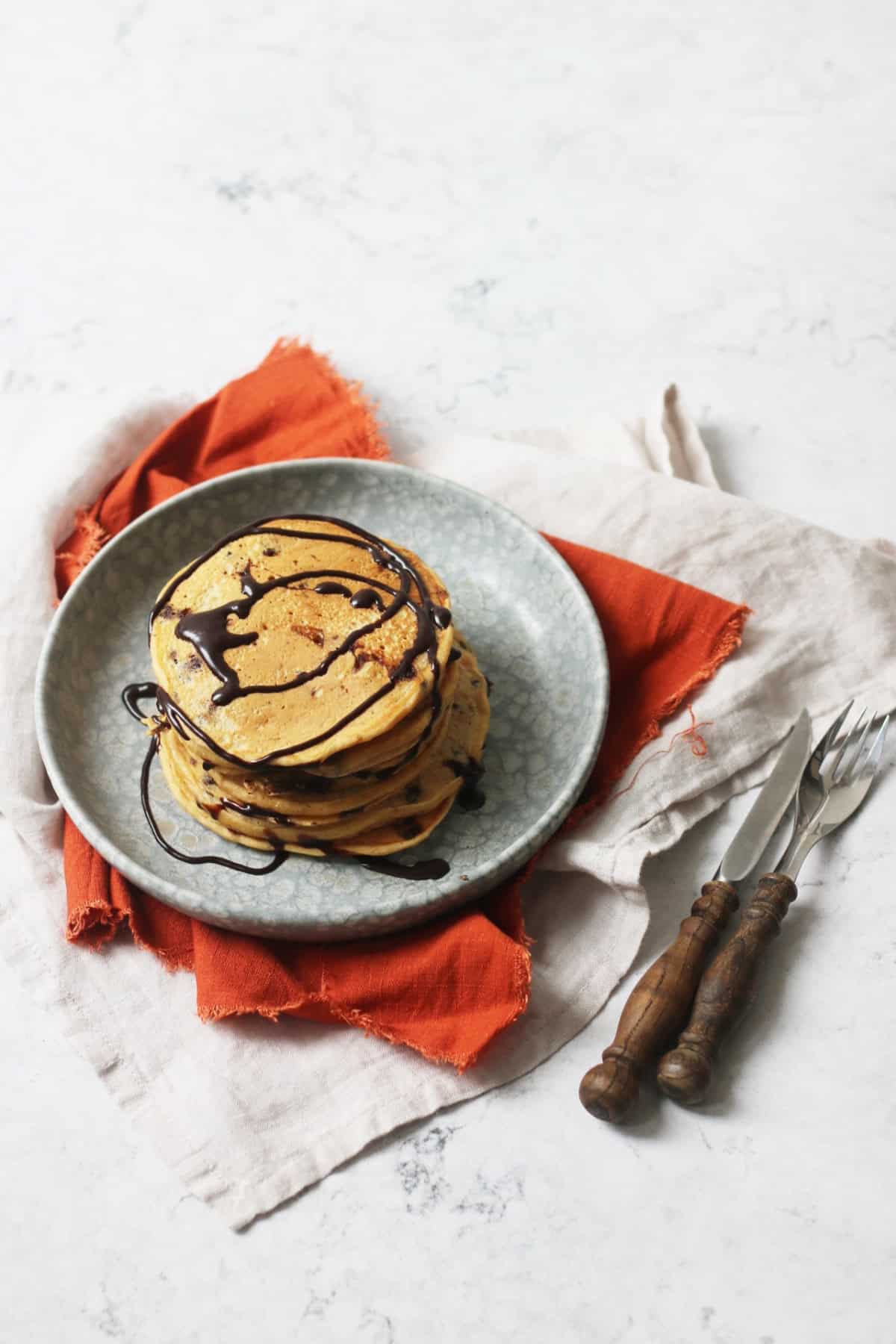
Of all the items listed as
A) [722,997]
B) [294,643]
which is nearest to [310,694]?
[294,643]

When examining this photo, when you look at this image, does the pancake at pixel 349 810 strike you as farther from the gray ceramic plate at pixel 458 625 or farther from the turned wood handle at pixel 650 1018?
the turned wood handle at pixel 650 1018

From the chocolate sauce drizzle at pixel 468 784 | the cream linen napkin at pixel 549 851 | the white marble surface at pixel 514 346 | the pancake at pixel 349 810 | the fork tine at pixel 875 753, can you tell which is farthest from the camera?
the fork tine at pixel 875 753

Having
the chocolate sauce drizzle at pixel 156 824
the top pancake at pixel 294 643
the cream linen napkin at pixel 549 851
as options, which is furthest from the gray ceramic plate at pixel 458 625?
the top pancake at pixel 294 643

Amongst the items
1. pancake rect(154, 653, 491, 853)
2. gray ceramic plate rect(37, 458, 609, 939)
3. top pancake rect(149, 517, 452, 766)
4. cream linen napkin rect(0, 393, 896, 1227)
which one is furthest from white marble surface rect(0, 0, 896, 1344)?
top pancake rect(149, 517, 452, 766)

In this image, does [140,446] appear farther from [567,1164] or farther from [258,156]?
[567,1164]

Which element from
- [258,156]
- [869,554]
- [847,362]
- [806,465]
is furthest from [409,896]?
[258,156]
